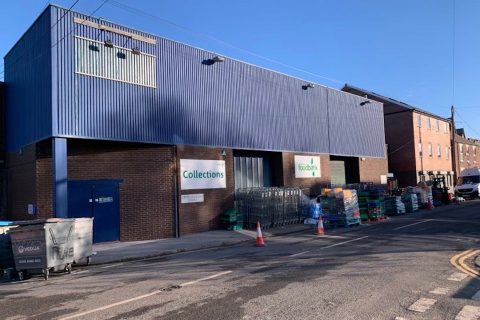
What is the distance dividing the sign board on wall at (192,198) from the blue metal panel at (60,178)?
17.8ft

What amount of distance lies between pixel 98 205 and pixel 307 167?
14420 mm

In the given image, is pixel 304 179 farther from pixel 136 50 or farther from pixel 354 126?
pixel 136 50

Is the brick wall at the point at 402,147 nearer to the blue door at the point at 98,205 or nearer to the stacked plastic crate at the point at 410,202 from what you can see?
the stacked plastic crate at the point at 410,202

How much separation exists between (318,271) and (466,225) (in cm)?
1176

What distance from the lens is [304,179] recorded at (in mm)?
27500

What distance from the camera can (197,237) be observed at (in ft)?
61.1

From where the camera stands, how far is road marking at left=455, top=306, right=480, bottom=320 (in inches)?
241

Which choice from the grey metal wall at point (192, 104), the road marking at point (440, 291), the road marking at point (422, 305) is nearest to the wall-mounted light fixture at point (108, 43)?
the grey metal wall at point (192, 104)

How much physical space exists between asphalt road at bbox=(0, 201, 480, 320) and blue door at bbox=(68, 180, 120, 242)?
17.1 feet

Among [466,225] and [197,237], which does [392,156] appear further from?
[197,237]

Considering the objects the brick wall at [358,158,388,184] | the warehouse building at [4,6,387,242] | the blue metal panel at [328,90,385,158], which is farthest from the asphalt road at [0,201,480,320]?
the brick wall at [358,158,388,184]

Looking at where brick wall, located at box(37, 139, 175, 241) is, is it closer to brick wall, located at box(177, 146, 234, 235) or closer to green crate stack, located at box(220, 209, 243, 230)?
brick wall, located at box(177, 146, 234, 235)

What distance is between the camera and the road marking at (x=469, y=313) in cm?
613

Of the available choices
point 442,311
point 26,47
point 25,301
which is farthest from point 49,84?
point 442,311
